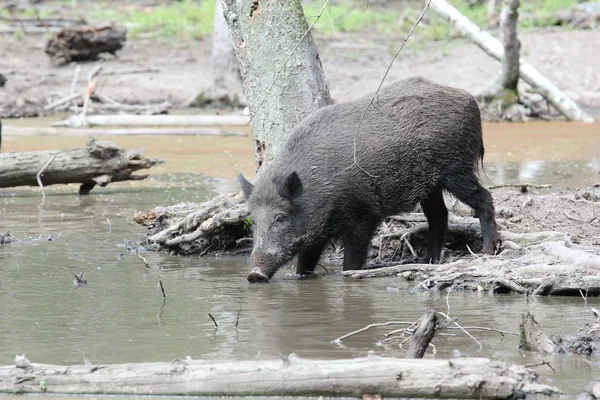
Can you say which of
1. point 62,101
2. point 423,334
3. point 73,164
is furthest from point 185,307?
point 62,101

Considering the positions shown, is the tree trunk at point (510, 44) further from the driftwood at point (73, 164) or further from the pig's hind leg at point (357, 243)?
the pig's hind leg at point (357, 243)

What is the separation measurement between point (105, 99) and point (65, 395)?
17.8 meters

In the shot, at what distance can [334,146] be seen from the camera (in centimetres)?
880

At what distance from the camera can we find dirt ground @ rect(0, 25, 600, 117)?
22891 mm

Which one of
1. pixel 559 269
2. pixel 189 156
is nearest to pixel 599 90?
pixel 189 156

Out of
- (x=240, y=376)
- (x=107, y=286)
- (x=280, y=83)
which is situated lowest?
(x=107, y=286)

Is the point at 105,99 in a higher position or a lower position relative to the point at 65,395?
lower

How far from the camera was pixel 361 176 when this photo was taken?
8.73 metres

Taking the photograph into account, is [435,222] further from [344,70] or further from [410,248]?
[344,70]

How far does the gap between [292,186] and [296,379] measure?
384 cm

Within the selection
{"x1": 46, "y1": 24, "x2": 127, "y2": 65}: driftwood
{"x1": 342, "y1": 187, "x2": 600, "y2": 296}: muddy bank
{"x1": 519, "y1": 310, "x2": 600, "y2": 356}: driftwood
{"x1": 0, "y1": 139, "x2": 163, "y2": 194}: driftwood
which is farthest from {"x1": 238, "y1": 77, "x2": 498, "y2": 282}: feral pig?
{"x1": 46, "y1": 24, "x2": 127, "y2": 65}: driftwood

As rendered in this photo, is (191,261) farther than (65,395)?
Yes

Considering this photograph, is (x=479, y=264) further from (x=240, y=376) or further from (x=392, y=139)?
(x=240, y=376)

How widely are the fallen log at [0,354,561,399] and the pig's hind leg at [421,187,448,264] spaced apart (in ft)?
13.4
